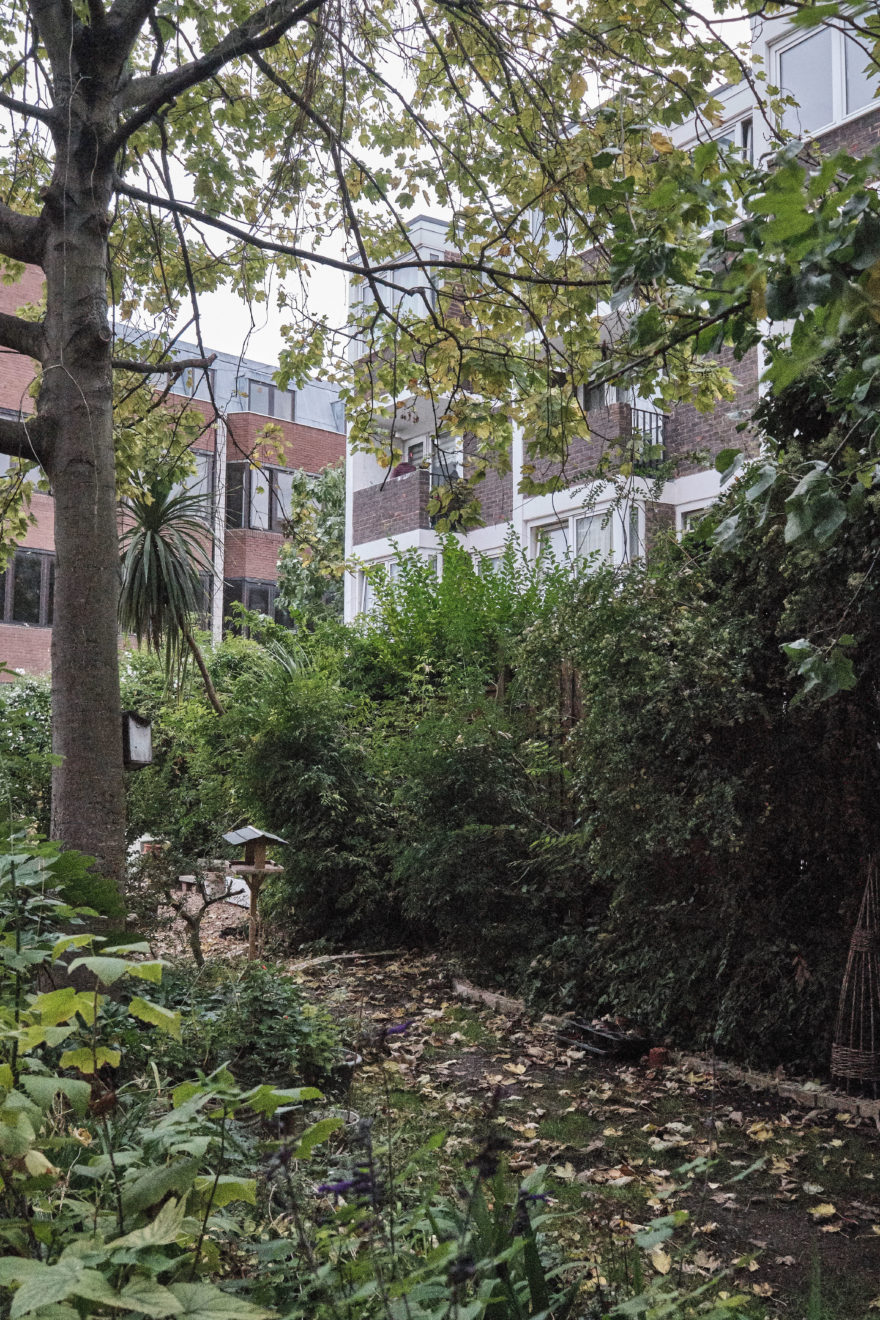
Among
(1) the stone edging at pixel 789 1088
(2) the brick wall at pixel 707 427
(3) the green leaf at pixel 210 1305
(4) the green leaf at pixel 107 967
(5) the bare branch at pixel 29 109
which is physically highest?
(2) the brick wall at pixel 707 427

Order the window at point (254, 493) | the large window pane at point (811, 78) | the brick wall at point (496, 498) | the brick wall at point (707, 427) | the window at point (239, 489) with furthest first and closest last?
the brick wall at point (496, 498) < the brick wall at point (707, 427) < the large window pane at point (811, 78) < the window at point (239, 489) < the window at point (254, 493)

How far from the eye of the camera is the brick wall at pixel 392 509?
20.4m

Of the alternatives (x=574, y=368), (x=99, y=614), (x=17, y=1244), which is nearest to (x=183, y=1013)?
(x=99, y=614)

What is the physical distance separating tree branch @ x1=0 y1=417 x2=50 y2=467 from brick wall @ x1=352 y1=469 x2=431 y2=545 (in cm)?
1442

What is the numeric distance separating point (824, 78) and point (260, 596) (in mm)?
18948

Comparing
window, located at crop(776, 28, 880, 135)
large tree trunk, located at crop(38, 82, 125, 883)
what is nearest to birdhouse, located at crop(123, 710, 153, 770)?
large tree trunk, located at crop(38, 82, 125, 883)

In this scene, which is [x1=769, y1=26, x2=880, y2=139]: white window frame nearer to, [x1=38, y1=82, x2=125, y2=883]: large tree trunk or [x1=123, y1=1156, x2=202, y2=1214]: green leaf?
[x1=38, y1=82, x2=125, y2=883]: large tree trunk

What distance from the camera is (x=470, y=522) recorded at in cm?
712

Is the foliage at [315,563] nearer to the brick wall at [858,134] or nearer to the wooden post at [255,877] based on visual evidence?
the brick wall at [858,134]

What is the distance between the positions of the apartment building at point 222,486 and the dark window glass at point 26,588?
2 cm

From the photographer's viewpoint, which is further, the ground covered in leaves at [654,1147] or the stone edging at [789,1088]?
the stone edging at [789,1088]

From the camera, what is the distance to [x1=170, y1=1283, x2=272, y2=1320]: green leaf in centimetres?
156

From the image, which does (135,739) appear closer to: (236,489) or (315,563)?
(236,489)

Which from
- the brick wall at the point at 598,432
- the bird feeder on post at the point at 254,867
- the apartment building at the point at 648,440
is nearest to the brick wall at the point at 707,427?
the apartment building at the point at 648,440
